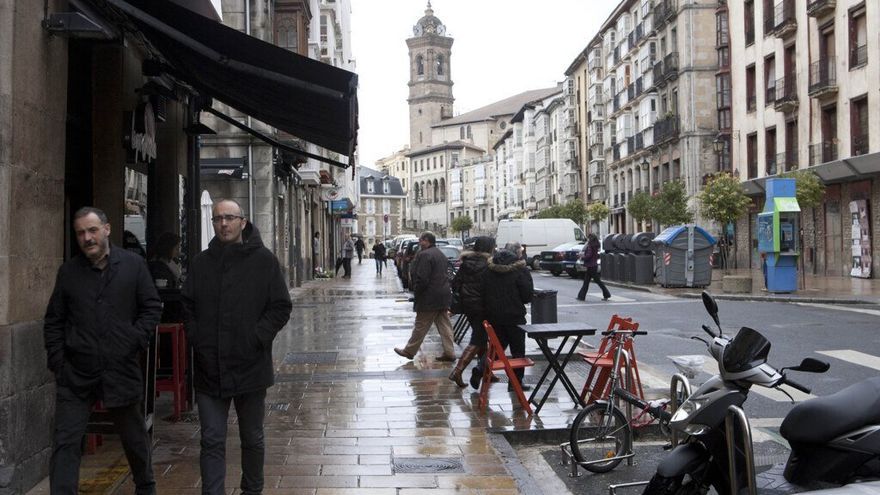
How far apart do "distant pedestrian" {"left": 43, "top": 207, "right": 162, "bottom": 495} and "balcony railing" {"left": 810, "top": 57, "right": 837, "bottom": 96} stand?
A: 3251 cm

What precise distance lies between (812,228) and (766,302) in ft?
52.8

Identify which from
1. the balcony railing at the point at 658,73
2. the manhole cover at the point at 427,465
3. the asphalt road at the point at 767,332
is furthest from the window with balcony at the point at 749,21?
the manhole cover at the point at 427,465

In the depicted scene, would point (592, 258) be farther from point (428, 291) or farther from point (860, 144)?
point (860, 144)

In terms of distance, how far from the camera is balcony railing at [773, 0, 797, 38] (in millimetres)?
35531

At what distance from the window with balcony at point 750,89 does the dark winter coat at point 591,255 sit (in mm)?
23304

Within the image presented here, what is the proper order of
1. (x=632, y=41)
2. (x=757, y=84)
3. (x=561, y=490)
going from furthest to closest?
(x=632, y=41) → (x=757, y=84) → (x=561, y=490)

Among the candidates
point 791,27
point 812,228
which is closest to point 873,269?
point 812,228

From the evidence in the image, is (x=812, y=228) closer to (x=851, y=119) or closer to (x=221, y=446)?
(x=851, y=119)

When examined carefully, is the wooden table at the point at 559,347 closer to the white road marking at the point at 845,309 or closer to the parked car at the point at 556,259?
the white road marking at the point at 845,309

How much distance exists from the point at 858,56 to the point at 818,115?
316cm

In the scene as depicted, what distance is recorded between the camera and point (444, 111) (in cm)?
14688

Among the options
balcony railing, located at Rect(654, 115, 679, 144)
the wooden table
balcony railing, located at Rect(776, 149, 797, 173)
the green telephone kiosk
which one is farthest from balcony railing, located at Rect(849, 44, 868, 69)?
the wooden table

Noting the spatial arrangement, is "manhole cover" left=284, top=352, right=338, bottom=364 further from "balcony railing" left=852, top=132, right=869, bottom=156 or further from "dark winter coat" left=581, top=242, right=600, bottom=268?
"balcony railing" left=852, top=132, right=869, bottom=156

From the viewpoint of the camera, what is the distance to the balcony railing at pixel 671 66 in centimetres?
4884
